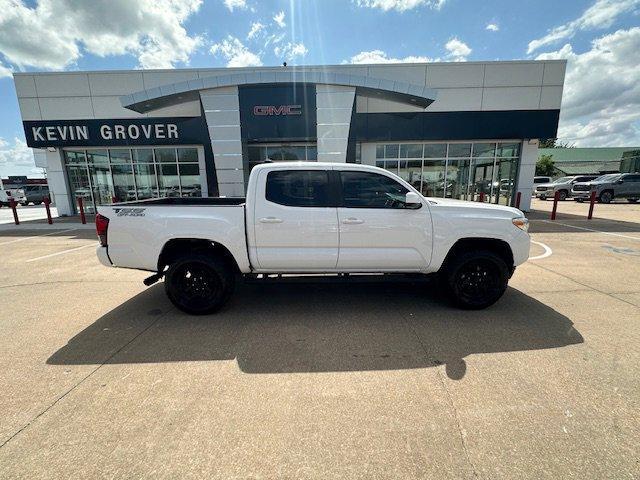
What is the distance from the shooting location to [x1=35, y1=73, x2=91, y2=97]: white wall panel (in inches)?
567

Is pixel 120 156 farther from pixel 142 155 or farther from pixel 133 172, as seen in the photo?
pixel 142 155

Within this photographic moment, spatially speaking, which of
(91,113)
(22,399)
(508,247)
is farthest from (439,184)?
(91,113)

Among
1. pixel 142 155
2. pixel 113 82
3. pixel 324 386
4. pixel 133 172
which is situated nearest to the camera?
pixel 324 386

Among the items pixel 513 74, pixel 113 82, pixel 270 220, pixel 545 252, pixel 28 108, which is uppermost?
pixel 113 82

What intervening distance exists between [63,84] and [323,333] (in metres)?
18.5

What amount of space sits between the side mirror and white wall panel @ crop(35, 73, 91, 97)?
17.4m

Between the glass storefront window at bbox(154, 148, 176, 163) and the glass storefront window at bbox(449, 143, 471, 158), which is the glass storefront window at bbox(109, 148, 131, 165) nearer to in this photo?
the glass storefront window at bbox(154, 148, 176, 163)

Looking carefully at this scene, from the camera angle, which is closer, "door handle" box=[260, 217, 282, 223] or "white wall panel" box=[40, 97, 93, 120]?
"door handle" box=[260, 217, 282, 223]

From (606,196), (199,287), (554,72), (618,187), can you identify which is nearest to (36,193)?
(199,287)

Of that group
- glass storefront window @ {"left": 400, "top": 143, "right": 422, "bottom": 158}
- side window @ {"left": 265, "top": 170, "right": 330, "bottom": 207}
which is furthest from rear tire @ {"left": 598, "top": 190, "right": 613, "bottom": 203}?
side window @ {"left": 265, "top": 170, "right": 330, "bottom": 207}

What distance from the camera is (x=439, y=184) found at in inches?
619

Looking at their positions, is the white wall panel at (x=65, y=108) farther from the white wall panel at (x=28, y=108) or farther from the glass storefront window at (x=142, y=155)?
the glass storefront window at (x=142, y=155)

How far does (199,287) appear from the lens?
405 cm

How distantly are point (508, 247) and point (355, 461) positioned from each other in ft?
11.2
